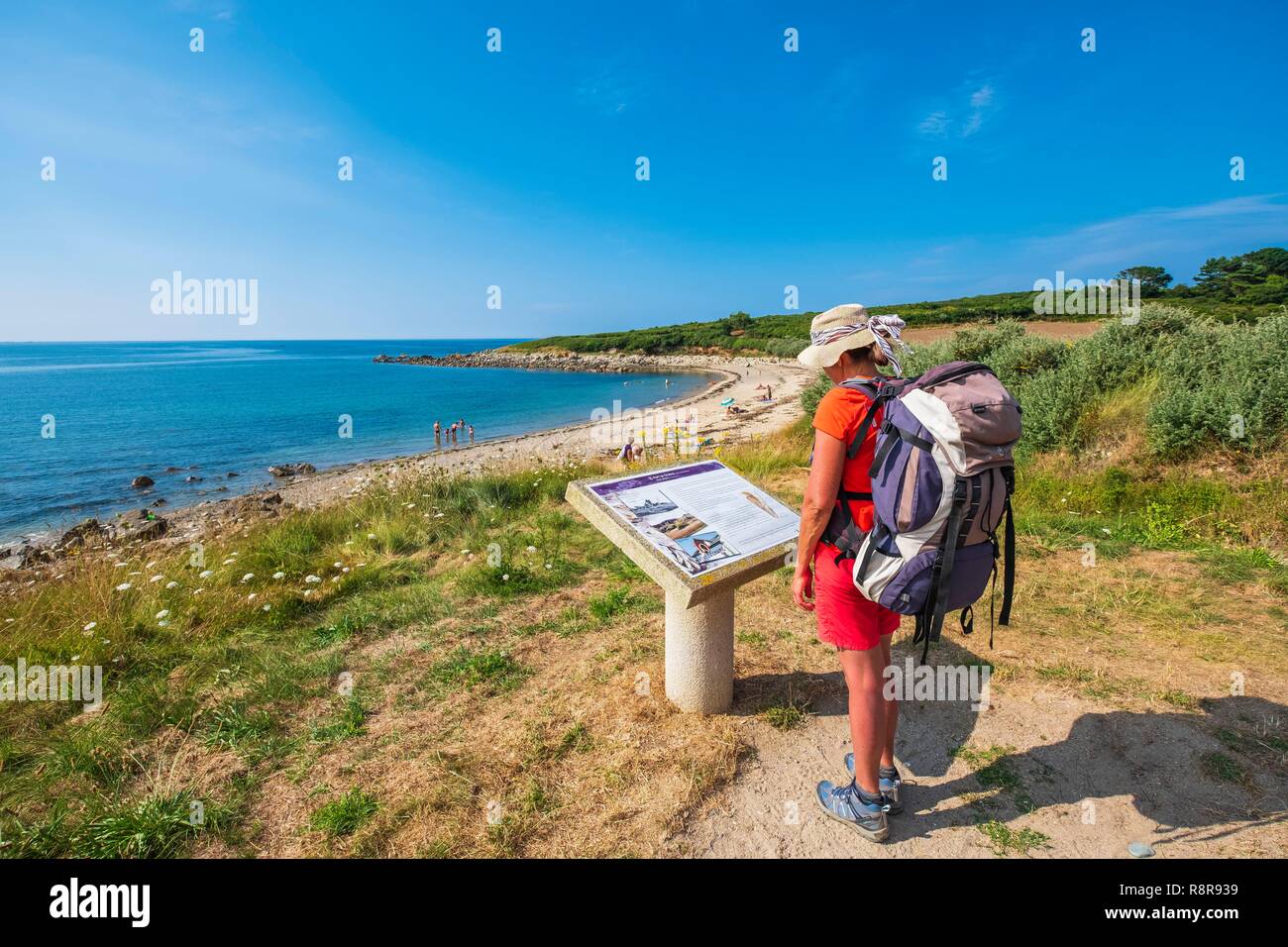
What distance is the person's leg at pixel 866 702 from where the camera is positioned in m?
2.34

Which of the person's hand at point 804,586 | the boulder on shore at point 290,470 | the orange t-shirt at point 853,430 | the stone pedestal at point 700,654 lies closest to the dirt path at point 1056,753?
the stone pedestal at point 700,654

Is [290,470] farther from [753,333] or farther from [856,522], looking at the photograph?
[753,333]

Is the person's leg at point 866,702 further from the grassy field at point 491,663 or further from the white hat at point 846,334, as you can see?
the white hat at point 846,334

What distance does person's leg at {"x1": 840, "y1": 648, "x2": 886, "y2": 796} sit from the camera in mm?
2342

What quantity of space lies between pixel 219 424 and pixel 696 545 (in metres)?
40.7

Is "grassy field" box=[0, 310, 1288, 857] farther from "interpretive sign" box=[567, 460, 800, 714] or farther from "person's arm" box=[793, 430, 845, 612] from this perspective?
"person's arm" box=[793, 430, 845, 612]

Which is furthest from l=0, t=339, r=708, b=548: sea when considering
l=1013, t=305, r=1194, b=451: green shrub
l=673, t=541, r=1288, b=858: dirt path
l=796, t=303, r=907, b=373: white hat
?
l=1013, t=305, r=1194, b=451: green shrub

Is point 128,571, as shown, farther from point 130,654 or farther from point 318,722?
point 318,722

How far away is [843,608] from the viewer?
90.3 inches

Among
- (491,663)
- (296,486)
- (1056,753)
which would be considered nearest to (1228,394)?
(1056,753)

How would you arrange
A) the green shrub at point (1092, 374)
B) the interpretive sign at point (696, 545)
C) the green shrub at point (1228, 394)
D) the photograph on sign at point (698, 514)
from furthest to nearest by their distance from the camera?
the green shrub at point (1092, 374) < the green shrub at point (1228, 394) < the photograph on sign at point (698, 514) < the interpretive sign at point (696, 545)

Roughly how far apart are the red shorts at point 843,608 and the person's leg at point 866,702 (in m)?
0.06

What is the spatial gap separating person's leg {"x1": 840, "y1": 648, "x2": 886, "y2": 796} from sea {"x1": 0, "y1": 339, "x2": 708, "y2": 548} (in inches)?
526
